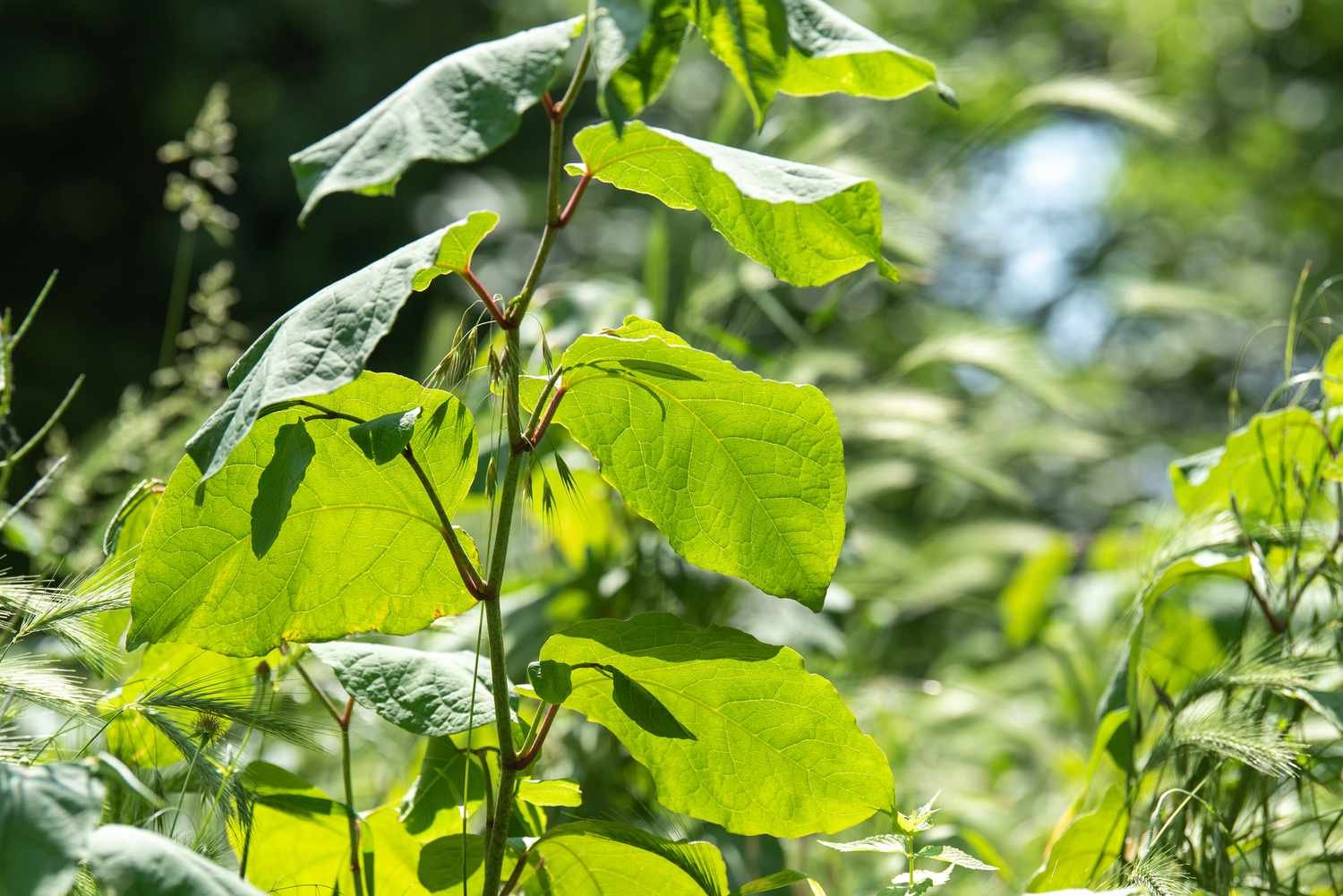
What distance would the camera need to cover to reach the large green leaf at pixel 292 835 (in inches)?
24.9

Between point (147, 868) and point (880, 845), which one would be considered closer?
point (147, 868)

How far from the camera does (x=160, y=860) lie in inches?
15.1

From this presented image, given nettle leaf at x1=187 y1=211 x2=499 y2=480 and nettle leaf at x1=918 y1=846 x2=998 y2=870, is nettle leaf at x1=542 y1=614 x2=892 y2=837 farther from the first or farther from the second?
nettle leaf at x1=187 y1=211 x2=499 y2=480

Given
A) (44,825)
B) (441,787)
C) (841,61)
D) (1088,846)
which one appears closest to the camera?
(44,825)

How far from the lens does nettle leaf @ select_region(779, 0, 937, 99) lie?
477mm

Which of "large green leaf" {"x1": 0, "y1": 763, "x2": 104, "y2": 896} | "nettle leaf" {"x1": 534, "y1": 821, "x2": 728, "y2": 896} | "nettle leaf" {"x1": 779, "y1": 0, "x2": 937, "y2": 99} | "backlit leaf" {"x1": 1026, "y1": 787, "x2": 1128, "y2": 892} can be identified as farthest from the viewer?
"backlit leaf" {"x1": 1026, "y1": 787, "x2": 1128, "y2": 892}

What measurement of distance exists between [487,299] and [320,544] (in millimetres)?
144

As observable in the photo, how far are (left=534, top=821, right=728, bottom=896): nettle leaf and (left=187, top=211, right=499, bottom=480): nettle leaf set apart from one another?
26cm

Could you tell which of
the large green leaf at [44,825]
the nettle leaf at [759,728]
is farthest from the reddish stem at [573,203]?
the large green leaf at [44,825]

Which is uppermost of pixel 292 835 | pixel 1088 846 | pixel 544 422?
pixel 544 422

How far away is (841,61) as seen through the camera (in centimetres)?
52

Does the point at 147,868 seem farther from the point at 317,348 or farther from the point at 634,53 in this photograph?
the point at 634,53

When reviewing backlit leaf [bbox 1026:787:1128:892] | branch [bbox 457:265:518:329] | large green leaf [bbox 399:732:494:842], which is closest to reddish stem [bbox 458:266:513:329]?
branch [bbox 457:265:518:329]

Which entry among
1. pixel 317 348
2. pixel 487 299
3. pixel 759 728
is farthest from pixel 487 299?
pixel 759 728
